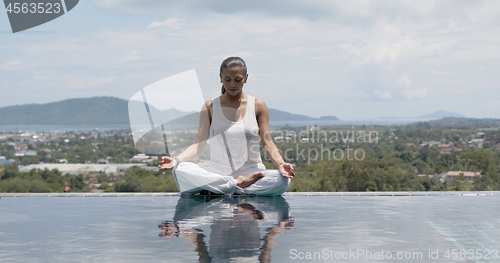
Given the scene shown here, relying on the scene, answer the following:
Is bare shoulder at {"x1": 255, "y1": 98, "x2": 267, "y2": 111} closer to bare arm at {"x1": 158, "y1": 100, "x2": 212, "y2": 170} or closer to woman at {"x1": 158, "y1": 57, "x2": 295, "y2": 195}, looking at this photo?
woman at {"x1": 158, "y1": 57, "x2": 295, "y2": 195}

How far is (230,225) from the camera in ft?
10.6

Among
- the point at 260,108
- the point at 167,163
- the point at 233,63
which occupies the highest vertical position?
the point at 233,63

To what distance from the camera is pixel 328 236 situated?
2.96 metres

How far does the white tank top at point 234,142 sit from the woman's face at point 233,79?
0.54ft

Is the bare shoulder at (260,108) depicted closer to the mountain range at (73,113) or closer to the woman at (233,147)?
the woman at (233,147)

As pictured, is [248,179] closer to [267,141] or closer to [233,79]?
[267,141]

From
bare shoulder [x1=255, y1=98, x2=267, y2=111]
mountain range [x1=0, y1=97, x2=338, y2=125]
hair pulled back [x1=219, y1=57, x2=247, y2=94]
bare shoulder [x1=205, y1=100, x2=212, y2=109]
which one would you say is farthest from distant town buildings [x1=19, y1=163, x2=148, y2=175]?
hair pulled back [x1=219, y1=57, x2=247, y2=94]

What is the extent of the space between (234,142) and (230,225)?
1.35 metres

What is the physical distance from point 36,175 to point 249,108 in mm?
23623

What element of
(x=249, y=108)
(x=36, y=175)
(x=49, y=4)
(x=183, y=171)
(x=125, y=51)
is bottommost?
(x=36, y=175)

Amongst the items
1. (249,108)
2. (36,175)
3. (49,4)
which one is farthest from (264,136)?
(36,175)

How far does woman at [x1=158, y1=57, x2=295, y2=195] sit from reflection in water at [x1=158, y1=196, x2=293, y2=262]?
0.11m

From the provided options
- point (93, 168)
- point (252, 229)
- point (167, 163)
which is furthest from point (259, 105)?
point (93, 168)

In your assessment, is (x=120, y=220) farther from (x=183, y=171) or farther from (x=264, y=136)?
(x=264, y=136)
